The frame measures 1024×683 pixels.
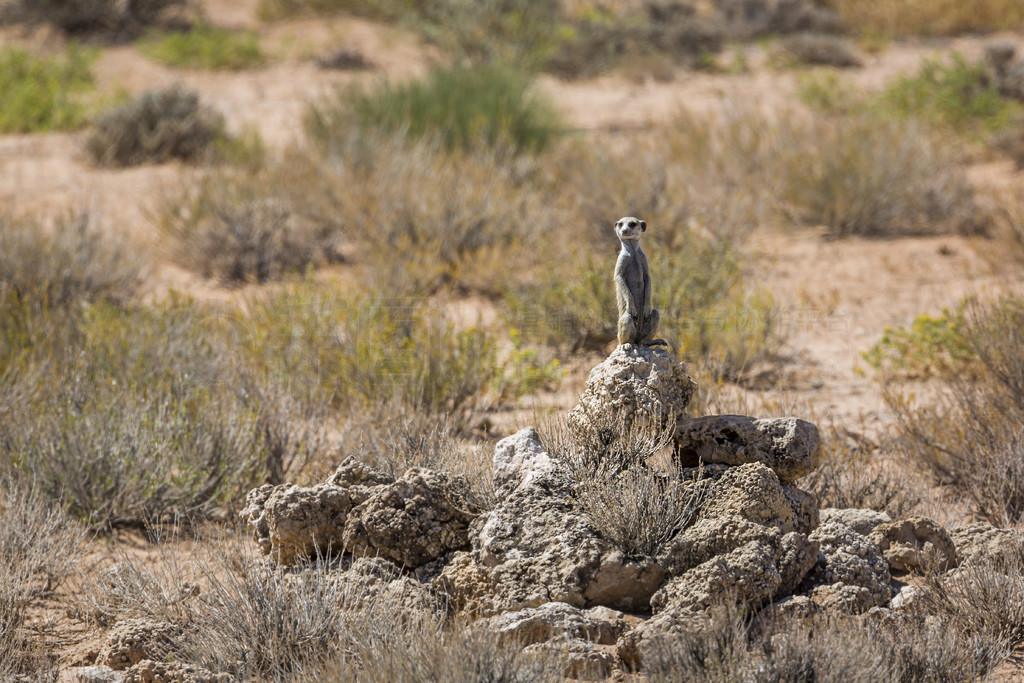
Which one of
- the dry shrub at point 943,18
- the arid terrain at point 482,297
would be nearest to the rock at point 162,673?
the arid terrain at point 482,297

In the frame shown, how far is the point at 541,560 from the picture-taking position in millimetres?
3268

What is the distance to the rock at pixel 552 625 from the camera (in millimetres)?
3059

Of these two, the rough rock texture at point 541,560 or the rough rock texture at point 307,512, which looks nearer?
the rough rock texture at point 541,560

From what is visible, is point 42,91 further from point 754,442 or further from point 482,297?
point 754,442

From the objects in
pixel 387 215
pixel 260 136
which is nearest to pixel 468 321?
pixel 387 215

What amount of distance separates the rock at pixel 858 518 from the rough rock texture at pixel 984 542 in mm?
277

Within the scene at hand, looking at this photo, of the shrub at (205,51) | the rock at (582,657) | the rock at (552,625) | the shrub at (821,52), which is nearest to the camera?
the rock at (582,657)

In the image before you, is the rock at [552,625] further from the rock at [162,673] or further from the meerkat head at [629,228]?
the meerkat head at [629,228]

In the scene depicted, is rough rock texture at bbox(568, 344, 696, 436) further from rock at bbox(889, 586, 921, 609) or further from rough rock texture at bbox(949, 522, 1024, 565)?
rough rock texture at bbox(949, 522, 1024, 565)

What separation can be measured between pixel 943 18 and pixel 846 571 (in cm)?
1755

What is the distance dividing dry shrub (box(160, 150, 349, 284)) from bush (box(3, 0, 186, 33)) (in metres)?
9.90

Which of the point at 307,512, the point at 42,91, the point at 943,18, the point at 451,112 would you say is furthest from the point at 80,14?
the point at 307,512

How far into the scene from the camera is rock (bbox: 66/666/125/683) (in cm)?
321

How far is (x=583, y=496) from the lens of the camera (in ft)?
11.1
